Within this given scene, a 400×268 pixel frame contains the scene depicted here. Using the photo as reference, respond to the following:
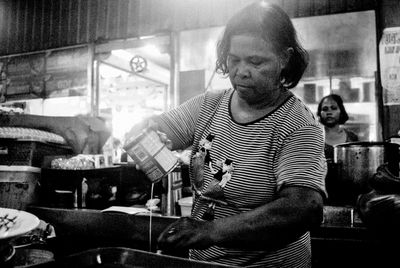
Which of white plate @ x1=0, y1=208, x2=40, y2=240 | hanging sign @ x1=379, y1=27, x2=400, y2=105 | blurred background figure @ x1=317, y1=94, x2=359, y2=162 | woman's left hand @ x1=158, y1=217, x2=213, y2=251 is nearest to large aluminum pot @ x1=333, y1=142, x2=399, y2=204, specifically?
woman's left hand @ x1=158, y1=217, x2=213, y2=251

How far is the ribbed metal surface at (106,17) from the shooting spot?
473cm

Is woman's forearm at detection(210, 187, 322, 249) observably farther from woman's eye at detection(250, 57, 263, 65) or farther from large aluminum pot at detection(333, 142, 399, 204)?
large aluminum pot at detection(333, 142, 399, 204)

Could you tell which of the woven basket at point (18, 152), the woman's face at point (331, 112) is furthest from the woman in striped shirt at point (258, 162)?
the woman's face at point (331, 112)

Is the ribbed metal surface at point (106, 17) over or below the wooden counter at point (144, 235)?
over

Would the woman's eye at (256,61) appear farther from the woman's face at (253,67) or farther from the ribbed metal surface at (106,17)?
the ribbed metal surface at (106,17)

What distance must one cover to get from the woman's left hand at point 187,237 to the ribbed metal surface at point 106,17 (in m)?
4.20

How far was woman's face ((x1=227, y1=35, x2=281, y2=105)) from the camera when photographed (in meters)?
1.18

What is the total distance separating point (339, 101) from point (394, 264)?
7.95 feet

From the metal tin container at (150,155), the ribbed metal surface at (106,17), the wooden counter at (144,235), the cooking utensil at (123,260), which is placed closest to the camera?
the cooking utensil at (123,260)

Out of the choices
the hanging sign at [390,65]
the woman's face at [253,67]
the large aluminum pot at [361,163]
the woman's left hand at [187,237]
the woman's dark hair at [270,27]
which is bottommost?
the woman's left hand at [187,237]

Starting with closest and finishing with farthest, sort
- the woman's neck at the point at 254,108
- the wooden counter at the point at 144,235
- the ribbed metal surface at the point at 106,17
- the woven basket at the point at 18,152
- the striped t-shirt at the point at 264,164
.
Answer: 1. the striped t-shirt at the point at 264,164
2. the woman's neck at the point at 254,108
3. the wooden counter at the point at 144,235
4. the woven basket at the point at 18,152
5. the ribbed metal surface at the point at 106,17

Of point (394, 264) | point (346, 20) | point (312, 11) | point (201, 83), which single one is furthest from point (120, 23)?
point (394, 264)

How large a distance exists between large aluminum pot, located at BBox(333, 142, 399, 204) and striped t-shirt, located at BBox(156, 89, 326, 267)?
3.55ft

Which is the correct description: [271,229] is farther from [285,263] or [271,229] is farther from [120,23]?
[120,23]
